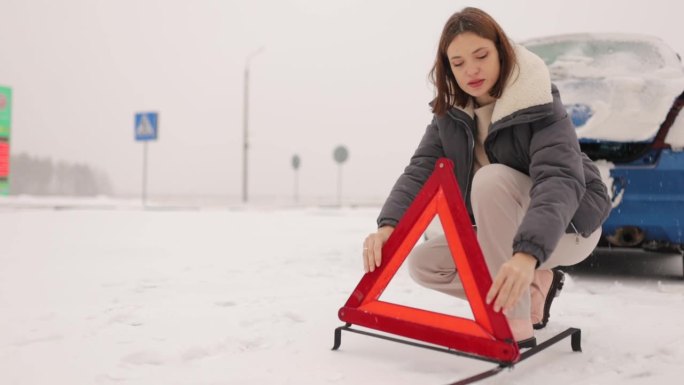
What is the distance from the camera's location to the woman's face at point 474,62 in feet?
6.66

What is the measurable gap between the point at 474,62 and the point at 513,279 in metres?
0.85

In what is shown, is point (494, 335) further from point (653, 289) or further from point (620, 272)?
point (620, 272)

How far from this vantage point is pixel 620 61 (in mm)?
4273

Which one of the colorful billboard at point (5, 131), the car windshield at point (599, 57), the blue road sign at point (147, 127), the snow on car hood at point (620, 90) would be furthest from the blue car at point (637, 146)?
the colorful billboard at point (5, 131)

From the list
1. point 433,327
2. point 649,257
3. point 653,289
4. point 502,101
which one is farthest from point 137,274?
point 649,257

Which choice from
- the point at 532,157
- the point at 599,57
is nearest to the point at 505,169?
the point at 532,157

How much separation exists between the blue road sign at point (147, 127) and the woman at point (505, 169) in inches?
604

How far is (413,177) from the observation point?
2352mm

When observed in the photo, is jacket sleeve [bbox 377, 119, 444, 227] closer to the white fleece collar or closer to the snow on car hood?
the white fleece collar

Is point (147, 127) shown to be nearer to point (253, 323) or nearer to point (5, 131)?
point (5, 131)

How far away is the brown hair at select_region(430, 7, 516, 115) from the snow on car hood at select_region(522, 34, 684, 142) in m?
1.84

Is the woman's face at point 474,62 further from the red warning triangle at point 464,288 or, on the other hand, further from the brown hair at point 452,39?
the red warning triangle at point 464,288

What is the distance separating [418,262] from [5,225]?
7.73 metres

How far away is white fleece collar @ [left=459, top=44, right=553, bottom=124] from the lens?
2.00 metres
